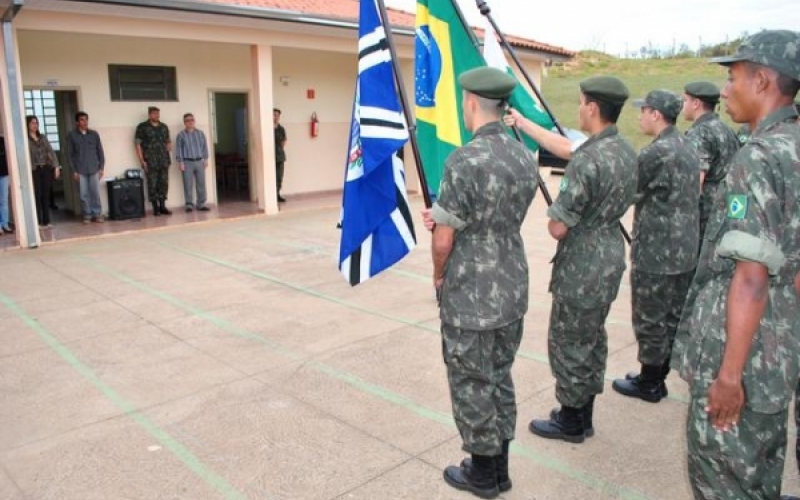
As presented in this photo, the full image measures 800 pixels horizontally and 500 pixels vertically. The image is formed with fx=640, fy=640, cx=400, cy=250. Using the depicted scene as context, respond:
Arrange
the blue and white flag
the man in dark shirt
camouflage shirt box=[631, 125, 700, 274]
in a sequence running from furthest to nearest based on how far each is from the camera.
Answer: the man in dark shirt
camouflage shirt box=[631, 125, 700, 274]
the blue and white flag

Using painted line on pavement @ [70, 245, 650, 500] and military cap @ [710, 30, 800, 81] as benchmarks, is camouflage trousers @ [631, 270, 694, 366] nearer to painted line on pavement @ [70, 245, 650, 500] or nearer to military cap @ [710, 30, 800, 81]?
painted line on pavement @ [70, 245, 650, 500]

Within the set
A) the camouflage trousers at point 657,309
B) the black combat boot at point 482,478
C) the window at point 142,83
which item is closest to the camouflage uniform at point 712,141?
the camouflage trousers at point 657,309

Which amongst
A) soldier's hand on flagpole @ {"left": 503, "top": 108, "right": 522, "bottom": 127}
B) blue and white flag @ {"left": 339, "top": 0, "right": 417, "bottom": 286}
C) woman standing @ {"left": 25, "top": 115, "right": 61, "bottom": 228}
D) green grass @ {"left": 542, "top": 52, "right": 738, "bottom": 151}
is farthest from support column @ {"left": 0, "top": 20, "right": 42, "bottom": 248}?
green grass @ {"left": 542, "top": 52, "right": 738, "bottom": 151}

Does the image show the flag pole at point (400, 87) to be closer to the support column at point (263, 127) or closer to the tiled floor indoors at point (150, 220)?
the tiled floor indoors at point (150, 220)

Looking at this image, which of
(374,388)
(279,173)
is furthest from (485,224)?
(279,173)

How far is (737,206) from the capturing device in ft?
Answer: 6.63

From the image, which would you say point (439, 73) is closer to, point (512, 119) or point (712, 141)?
point (512, 119)

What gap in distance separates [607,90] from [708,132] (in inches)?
70.1

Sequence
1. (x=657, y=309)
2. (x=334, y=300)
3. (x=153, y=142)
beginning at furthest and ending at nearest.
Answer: (x=153, y=142) < (x=334, y=300) < (x=657, y=309)

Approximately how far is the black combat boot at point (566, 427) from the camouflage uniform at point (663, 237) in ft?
2.58

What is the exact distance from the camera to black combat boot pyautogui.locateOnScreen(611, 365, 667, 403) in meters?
4.04

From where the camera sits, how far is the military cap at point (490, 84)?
2.83 m

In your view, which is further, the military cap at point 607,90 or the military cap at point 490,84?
the military cap at point 607,90

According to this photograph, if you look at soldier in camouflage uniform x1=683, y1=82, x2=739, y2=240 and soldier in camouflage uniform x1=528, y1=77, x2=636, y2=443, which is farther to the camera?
soldier in camouflage uniform x1=683, y1=82, x2=739, y2=240
